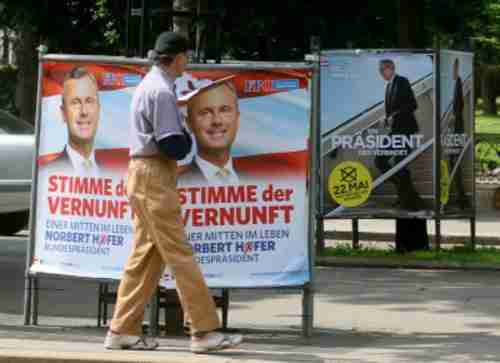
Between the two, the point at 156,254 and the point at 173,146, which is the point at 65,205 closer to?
the point at 156,254

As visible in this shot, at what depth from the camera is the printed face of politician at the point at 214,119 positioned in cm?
907

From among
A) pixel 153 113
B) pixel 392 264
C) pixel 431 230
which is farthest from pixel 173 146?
pixel 431 230

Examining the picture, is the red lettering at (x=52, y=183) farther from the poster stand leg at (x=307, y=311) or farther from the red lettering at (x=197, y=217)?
the poster stand leg at (x=307, y=311)

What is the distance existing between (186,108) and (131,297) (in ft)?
4.09

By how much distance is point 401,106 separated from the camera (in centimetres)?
1466

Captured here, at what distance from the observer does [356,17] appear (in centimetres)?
2600

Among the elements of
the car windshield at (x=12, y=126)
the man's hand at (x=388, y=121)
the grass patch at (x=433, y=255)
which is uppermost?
the man's hand at (x=388, y=121)

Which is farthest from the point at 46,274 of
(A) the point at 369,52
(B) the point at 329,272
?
(A) the point at 369,52

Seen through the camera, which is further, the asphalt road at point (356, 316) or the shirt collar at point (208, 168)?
the shirt collar at point (208, 168)

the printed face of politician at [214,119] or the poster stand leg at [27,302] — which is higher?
the printed face of politician at [214,119]

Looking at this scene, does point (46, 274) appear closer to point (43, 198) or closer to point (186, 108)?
point (43, 198)

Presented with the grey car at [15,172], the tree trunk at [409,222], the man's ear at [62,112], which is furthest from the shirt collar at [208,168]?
the tree trunk at [409,222]

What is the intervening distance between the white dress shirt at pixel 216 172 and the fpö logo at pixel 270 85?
0.47 metres

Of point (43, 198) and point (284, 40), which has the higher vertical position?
point (284, 40)
